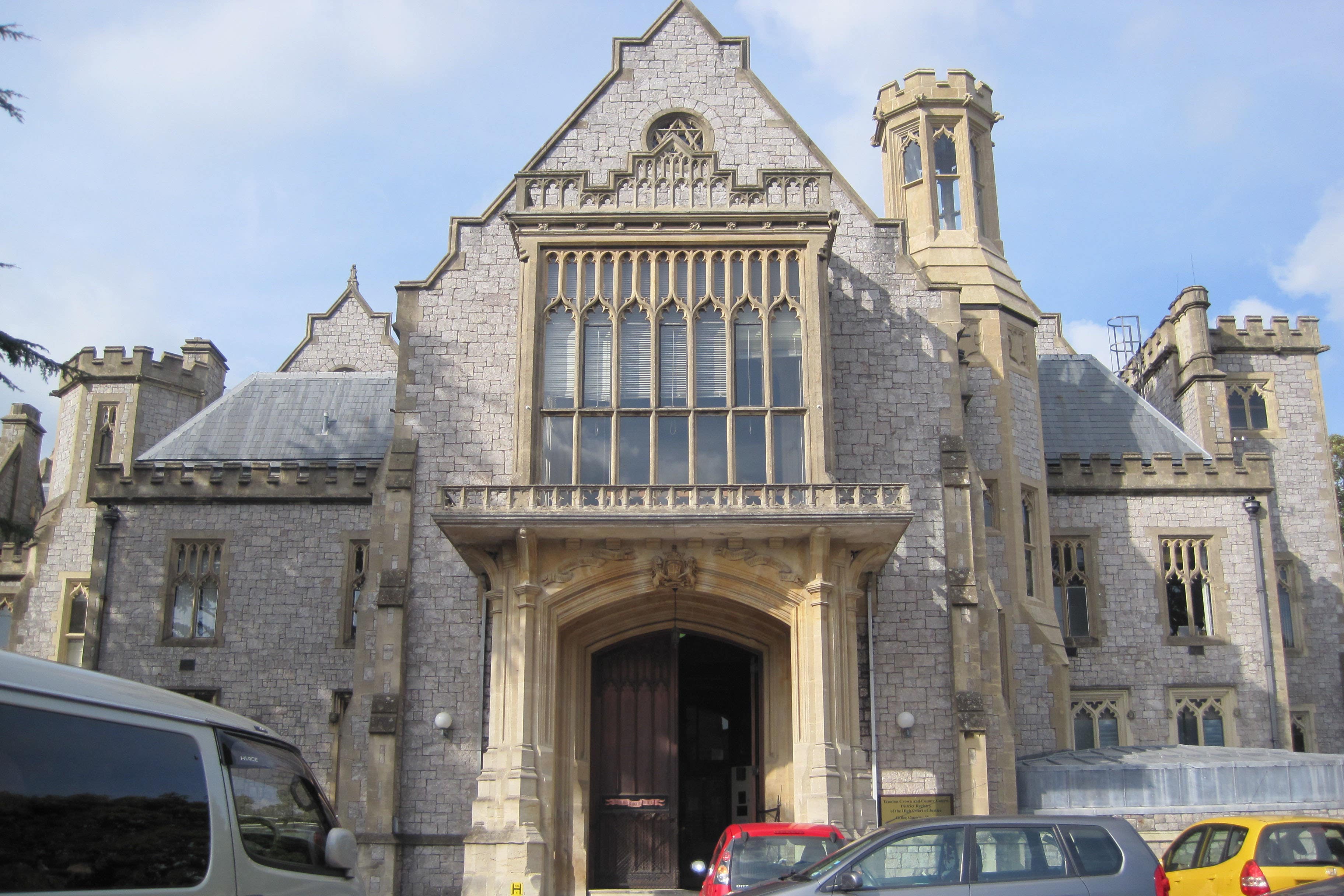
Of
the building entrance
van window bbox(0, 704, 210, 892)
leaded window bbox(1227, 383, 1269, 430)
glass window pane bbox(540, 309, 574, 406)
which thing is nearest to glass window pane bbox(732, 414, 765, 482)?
glass window pane bbox(540, 309, 574, 406)

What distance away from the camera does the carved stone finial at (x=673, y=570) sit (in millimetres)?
18453

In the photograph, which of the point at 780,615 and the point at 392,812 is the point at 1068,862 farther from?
the point at 392,812

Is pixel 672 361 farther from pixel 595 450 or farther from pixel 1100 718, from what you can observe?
pixel 1100 718

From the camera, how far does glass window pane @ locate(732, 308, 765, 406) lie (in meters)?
19.4

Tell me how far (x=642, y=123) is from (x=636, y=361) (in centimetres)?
503

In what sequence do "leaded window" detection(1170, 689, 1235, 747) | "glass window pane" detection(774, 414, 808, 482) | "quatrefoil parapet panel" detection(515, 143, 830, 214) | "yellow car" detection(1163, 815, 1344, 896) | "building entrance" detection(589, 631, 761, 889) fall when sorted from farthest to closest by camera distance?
"leaded window" detection(1170, 689, 1235, 747)
"quatrefoil parapet panel" detection(515, 143, 830, 214)
"building entrance" detection(589, 631, 761, 889)
"glass window pane" detection(774, 414, 808, 482)
"yellow car" detection(1163, 815, 1344, 896)

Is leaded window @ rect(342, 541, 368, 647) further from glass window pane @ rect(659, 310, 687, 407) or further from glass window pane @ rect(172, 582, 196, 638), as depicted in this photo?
glass window pane @ rect(659, 310, 687, 407)

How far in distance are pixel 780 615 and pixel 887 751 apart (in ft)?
9.33

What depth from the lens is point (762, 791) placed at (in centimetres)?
2012

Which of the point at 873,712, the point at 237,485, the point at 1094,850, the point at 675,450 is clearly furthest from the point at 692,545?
the point at 237,485

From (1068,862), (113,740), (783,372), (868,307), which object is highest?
(868,307)

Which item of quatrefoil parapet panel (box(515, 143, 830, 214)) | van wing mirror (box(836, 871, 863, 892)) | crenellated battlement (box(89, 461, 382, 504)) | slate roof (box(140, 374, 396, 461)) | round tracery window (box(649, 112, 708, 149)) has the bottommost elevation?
van wing mirror (box(836, 871, 863, 892))

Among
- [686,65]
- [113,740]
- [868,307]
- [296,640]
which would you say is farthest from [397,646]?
[113,740]

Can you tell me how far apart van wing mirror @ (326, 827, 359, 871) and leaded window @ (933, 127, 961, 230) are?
2047cm
